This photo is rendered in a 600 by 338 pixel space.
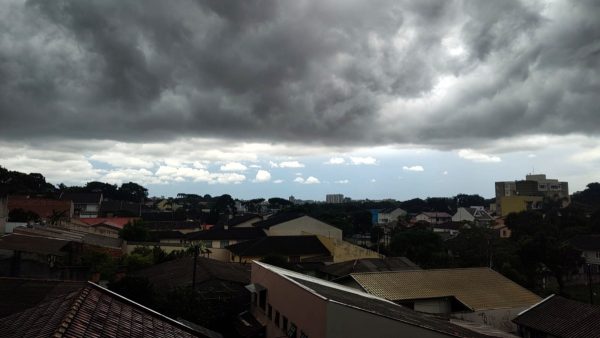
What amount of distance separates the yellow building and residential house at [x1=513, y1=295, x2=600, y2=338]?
74019 millimetres

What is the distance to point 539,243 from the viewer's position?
1661 inches

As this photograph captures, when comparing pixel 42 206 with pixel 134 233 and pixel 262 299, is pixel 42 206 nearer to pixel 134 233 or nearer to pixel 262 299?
pixel 134 233

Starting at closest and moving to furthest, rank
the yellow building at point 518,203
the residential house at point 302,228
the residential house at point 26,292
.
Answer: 1. the residential house at point 26,292
2. the residential house at point 302,228
3. the yellow building at point 518,203

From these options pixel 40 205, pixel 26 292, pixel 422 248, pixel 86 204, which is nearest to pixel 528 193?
pixel 422 248

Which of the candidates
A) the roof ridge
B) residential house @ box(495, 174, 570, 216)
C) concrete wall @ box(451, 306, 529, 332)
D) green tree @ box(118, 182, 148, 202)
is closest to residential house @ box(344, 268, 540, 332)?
concrete wall @ box(451, 306, 529, 332)

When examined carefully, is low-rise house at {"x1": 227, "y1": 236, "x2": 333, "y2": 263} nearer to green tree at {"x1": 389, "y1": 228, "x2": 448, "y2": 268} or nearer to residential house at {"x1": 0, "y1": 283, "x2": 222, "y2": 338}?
green tree at {"x1": 389, "y1": 228, "x2": 448, "y2": 268}

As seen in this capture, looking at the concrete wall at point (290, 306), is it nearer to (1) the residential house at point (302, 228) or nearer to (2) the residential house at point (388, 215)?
(1) the residential house at point (302, 228)

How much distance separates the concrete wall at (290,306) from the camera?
47.1 feet

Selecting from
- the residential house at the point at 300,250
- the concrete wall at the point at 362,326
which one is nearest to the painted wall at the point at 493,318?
the concrete wall at the point at 362,326

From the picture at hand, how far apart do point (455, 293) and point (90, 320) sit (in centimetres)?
2425

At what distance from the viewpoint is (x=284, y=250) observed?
164ft

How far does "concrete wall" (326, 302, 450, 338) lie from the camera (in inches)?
532

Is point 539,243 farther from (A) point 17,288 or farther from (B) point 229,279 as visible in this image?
(A) point 17,288

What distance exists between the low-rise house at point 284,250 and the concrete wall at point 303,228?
9.88m
